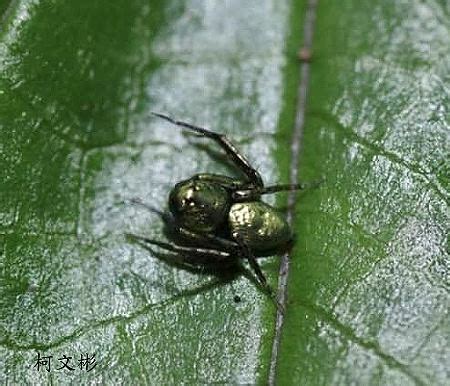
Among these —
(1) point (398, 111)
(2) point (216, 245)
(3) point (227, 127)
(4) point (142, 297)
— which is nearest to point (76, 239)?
(4) point (142, 297)

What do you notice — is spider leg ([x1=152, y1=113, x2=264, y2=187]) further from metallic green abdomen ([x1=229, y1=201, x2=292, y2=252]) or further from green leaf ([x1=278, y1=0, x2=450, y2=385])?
green leaf ([x1=278, y1=0, x2=450, y2=385])

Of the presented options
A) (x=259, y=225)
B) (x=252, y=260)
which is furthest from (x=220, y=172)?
(x=252, y=260)

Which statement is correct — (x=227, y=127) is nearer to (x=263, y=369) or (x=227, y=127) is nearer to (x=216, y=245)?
(x=216, y=245)

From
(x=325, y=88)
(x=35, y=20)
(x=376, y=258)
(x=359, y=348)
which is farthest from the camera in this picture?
(x=325, y=88)

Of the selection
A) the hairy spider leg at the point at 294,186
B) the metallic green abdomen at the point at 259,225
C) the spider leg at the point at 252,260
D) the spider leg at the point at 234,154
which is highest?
the spider leg at the point at 234,154

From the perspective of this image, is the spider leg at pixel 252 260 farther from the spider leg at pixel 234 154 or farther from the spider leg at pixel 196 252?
the spider leg at pixel 234 154

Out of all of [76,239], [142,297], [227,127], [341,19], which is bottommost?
[142,297]

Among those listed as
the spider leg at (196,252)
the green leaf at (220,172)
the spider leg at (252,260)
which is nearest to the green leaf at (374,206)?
the green leaf at (220,172)

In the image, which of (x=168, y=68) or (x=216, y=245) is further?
(x=168, y=68)
